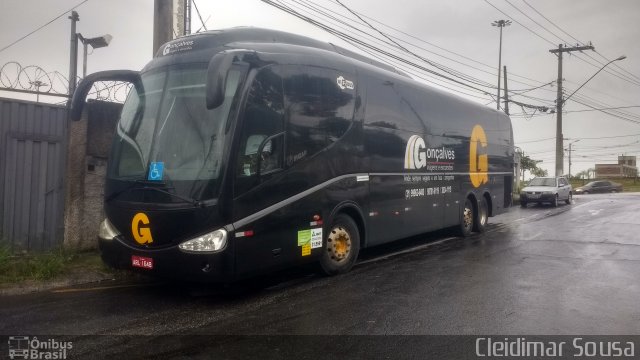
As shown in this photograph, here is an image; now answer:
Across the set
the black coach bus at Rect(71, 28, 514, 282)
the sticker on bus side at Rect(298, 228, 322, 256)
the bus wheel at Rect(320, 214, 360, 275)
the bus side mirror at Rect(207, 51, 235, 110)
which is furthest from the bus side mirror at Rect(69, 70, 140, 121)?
the bus wheel at Rect(320, 214, 360, 275)

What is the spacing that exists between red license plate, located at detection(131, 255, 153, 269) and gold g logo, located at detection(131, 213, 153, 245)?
0.20 metres

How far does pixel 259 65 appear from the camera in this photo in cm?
632

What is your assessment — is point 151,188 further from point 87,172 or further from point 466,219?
point 466,219

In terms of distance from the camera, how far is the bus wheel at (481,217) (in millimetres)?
13457

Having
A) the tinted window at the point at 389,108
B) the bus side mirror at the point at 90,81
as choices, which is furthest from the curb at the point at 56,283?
the tinted window at the point at 389,108

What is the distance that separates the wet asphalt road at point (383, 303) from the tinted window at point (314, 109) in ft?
6.57

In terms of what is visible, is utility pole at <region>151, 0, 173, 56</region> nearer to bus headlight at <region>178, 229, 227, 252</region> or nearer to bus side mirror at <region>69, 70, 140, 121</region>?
bus side mirror at <region>69, 70, 140, 121</region>

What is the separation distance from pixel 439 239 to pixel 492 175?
3197 millimetres

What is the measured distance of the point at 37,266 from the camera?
7.46m

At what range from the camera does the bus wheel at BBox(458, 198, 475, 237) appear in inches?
500

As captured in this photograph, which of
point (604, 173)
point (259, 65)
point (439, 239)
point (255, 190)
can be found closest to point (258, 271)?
point (255, 190)

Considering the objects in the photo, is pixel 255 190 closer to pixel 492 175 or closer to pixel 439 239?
pixel 439 239

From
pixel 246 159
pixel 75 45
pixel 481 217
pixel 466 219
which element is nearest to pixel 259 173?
pixel 246 159

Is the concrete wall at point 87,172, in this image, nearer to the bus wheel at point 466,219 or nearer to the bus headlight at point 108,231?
the bus headlight at point 108,231
